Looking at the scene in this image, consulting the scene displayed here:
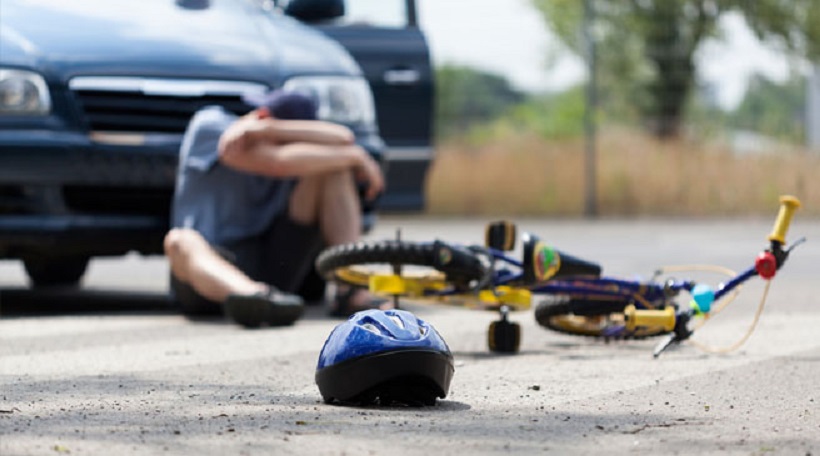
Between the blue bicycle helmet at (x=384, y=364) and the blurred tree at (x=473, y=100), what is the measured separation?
21.4 metres

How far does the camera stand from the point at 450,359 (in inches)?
224

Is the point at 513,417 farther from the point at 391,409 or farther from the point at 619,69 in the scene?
the point at 619,69

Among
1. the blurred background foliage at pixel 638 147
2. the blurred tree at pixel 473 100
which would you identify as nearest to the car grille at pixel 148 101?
the blurred background foliage at pixel 638 147

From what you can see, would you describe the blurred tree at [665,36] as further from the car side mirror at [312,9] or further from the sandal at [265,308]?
the sandal at [265,308]

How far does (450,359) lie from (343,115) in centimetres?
440

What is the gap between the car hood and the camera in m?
9.30

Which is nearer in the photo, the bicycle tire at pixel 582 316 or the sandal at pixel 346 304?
the bicycle tire at pixel 582 316

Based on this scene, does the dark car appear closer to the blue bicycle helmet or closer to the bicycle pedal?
the bicycle pedal

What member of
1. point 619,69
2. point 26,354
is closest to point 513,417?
point 26,354

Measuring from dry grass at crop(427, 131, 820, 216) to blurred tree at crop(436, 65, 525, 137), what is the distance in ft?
6.86

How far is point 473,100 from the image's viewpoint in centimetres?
2778

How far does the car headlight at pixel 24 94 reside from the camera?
9172 millimetres

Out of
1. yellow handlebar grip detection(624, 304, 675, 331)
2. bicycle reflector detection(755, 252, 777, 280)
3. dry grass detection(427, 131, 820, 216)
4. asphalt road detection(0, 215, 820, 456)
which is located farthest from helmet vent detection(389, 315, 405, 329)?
dry grass detection(427, 131, 820, 216)

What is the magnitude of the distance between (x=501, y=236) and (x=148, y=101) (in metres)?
2.58
